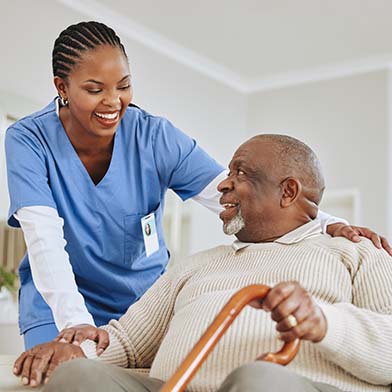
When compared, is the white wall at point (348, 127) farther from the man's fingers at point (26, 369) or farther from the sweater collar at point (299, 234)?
the man's fingers at point (26, 369)

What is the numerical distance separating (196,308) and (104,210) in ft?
1.94

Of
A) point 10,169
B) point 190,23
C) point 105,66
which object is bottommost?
point 10,169

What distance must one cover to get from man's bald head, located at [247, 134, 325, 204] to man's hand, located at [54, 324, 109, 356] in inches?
19.7

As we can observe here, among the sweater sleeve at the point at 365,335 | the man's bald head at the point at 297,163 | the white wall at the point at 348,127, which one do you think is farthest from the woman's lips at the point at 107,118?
the white wall at the point at 348,127

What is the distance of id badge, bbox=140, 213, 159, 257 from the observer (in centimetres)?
208

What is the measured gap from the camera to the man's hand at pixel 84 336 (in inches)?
64.1

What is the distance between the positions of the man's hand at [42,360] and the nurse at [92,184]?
20 centimetres

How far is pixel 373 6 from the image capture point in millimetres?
4680

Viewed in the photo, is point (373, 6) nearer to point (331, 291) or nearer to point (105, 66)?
point (105, 66)

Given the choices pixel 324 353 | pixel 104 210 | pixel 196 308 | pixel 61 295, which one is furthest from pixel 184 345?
pixel 104 210

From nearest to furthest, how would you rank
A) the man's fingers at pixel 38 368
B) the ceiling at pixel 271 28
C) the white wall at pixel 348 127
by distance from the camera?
the man's fingers at pixel 38 368, the ceiling at pixel 271 28, the white wall at pixel 348 127

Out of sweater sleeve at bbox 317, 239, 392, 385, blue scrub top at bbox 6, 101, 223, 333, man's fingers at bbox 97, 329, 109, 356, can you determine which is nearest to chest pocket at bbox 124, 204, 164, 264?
blue scrub top at bbox 6, 101, 223, 333

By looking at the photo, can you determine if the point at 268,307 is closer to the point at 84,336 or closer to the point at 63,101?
the point at 84,336

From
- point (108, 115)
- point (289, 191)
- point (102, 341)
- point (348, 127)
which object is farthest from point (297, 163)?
point (348, 127)
